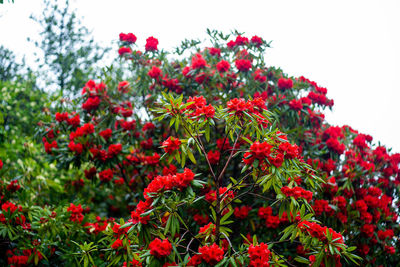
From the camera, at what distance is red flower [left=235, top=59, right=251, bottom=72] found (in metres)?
3.63

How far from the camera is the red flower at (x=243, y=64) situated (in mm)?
3629

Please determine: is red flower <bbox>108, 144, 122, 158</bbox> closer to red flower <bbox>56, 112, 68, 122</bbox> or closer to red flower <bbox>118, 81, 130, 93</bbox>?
red flower <bbox>56, 112, 68, 122</bbox>

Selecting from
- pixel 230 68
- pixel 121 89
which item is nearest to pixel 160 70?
pixel 121 89

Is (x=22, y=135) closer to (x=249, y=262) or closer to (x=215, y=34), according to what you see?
(x=215, y=34)

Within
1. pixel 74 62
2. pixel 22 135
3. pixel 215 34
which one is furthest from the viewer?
pixel 74 62

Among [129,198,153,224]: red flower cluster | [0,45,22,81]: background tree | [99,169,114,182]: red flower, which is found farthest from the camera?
[0,45,22,81]: background tree

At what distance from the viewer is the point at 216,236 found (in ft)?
6.83

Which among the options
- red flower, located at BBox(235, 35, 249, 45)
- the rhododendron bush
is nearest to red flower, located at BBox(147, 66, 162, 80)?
the rhododendron bush

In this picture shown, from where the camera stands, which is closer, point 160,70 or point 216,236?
point 216,236

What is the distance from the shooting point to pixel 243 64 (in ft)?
11.9

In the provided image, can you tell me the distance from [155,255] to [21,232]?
174 centimetres

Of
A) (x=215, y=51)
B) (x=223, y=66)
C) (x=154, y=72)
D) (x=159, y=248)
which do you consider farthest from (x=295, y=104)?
(x=159, y=248)

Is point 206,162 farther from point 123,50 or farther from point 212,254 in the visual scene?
point 212,254

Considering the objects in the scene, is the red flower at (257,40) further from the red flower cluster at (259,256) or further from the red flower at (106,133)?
the red flower cluster at (259,256)
